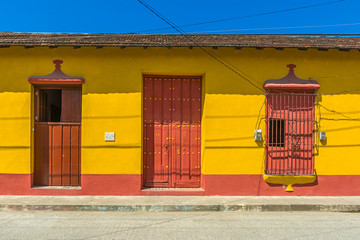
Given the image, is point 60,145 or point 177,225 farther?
point 60,145

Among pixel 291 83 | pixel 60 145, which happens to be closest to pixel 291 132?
pixel 291 83

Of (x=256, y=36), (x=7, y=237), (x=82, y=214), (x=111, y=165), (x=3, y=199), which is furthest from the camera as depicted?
(x=256, y=36)

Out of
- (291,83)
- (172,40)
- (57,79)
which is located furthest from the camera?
(172,40)

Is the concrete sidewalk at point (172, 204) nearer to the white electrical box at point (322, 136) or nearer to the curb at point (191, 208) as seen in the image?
the curb at point (191, 208)

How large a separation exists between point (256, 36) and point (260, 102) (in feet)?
6.74

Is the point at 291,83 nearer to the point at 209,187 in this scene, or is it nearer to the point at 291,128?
the point at 291,128

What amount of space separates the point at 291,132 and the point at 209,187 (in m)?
2.44

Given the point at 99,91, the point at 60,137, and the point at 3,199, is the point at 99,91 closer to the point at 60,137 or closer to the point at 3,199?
the point at 60,137

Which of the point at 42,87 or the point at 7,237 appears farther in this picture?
the point at 42,87

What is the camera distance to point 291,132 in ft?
24.8

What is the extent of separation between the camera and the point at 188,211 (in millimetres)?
6559

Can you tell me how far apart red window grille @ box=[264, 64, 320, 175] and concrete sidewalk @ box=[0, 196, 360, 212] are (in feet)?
3.03

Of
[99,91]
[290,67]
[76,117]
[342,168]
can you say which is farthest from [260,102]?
[76,117]

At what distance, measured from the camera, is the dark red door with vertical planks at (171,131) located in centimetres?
774
